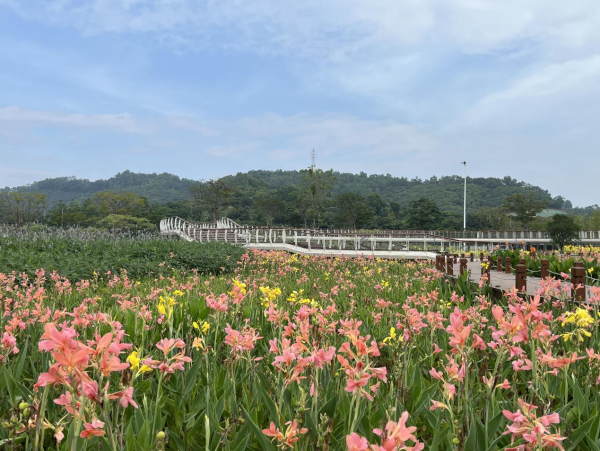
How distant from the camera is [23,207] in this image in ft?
161

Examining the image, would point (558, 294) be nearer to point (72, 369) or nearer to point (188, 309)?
point (188, 309)

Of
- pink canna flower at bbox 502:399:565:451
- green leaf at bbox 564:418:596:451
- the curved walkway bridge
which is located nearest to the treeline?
the curved walkway bridge

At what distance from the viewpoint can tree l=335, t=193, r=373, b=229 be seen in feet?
211

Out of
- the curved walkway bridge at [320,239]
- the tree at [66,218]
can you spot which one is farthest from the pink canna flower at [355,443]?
the tree at [66,218]

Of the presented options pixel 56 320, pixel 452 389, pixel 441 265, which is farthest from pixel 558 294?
pixel 441 265

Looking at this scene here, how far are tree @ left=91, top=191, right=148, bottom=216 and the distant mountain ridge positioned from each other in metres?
25.0

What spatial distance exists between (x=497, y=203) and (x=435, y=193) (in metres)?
14.3

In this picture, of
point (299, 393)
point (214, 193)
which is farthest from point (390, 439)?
point (214, 193)

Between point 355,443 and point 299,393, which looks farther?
point 299,393

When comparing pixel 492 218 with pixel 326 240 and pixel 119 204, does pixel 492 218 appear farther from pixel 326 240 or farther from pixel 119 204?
pixel 119 204

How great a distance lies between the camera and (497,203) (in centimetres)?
9406

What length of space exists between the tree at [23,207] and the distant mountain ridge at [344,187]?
40.6 m

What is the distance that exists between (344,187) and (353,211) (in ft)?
139

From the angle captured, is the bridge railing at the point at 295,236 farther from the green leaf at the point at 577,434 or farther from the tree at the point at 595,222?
the tree at the point at 595,222
